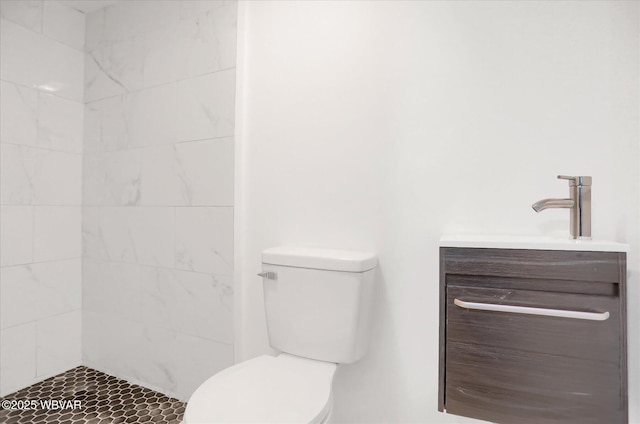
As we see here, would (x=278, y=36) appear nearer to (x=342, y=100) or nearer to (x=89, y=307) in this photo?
(x=342, y=100)

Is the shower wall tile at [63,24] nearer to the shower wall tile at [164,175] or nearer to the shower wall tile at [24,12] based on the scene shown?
the shower wall tile at [24,12]

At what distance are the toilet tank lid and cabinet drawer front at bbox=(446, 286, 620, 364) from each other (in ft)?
1.07

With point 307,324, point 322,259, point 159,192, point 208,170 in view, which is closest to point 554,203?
point 322,259

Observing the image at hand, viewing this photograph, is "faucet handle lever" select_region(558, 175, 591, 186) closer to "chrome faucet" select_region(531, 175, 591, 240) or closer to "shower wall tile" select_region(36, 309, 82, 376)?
"chrome faucet" select_region(531, 175, 591, 240)

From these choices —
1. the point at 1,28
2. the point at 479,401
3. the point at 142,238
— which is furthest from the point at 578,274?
the point at 1,28

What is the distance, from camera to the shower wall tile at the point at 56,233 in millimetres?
1942

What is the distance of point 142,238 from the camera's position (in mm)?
1915

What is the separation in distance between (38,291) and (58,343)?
0.31 meters

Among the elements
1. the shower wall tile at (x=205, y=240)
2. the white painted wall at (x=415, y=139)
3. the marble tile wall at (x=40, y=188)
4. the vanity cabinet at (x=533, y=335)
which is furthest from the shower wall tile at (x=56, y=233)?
the vanity cabinet at (x=533, y=335)

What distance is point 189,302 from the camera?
1.78 metres

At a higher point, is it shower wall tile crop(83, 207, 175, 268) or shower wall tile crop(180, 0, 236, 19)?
shower wall tile crop(180, 0, 236, 19)

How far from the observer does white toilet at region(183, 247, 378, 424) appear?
109cm

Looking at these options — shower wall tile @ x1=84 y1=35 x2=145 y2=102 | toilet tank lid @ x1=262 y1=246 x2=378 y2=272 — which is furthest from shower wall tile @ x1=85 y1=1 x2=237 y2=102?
toilet tank lid @ x1=262 y1=246 x2=378 y2=272

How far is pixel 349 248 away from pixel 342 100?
0.58 metres
